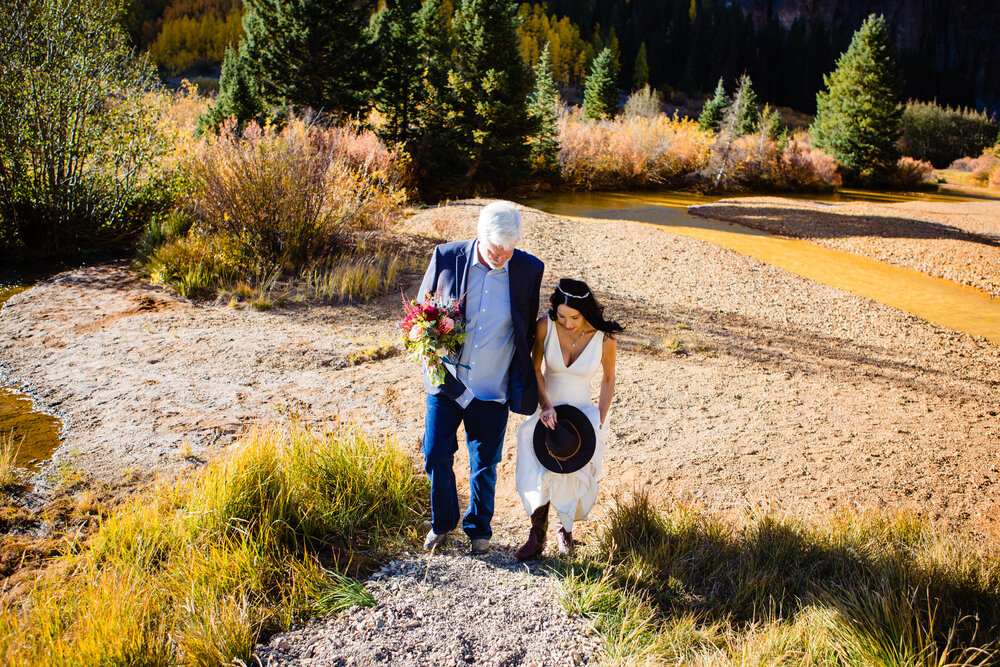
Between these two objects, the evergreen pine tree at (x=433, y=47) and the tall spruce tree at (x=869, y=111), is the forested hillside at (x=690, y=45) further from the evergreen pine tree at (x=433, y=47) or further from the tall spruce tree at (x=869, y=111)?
the evergreen pine tree at (x=433, y=47)

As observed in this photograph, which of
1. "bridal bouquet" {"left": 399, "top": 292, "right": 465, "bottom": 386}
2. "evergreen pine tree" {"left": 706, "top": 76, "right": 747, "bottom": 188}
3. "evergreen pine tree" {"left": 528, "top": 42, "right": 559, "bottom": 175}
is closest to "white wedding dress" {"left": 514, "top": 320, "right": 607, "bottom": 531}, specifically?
"bridal bouquet" {"left": 399, "top": 292, "right": 465, "bottom": 386}

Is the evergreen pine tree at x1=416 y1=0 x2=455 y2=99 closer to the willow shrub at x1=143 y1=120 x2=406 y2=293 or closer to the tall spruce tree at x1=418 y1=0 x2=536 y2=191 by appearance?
the tall spruce tree at x1=418 y1=0 x2=536 y2=191

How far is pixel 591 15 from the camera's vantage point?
71.8 meters

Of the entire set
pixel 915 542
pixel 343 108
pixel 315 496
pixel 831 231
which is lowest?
pixel 915 542

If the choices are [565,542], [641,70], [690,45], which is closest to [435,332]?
[565,542]

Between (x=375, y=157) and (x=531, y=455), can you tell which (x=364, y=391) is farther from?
(x=375, y=157)

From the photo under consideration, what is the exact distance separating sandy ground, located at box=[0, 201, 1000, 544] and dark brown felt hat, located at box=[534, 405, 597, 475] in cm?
87

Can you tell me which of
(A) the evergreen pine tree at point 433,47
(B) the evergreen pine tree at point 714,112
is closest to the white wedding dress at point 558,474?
(A) the evergreen pine tree at point 433,47

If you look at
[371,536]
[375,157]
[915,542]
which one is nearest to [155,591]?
[371,536]

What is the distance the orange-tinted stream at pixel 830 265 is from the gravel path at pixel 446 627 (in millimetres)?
8822

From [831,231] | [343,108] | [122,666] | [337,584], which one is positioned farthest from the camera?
[343,108]

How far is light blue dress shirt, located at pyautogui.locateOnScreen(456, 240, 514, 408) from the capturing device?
2.93 m

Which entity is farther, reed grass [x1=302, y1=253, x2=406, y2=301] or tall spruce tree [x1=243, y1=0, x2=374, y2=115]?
tall spruce tree [x1=243, y1=0, x2=374, y2=115]

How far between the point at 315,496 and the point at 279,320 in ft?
13.4
